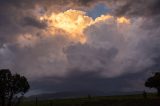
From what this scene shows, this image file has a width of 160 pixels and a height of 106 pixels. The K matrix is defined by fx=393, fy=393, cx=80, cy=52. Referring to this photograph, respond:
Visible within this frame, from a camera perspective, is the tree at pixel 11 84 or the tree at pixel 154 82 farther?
the tree at pixel 154 82

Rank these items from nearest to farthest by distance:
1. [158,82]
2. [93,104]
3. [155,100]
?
1. [155,100]
2. [93,104]
3. [158,82]

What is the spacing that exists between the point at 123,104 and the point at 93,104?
29.4ft

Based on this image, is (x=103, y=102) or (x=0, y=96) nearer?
(x=0, y=96)

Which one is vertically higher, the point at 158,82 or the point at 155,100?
the point at 158,82

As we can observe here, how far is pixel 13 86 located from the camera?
235 ft

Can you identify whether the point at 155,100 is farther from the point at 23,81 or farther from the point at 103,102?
the point at 23,81

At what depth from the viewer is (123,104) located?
9938cm

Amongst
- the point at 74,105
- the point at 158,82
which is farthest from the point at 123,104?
the point at 158,82

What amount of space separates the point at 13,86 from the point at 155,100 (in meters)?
40.5

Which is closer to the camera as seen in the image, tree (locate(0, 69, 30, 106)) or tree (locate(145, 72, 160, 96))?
tree (locate(0, 69, 30, 106))

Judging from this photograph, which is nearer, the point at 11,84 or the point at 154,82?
the point at 11,84

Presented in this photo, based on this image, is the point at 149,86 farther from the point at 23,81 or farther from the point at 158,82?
the point at 23,81

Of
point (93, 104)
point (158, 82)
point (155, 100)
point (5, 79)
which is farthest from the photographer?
point (158, 82)

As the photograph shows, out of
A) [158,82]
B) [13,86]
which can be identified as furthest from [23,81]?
[158,82]
